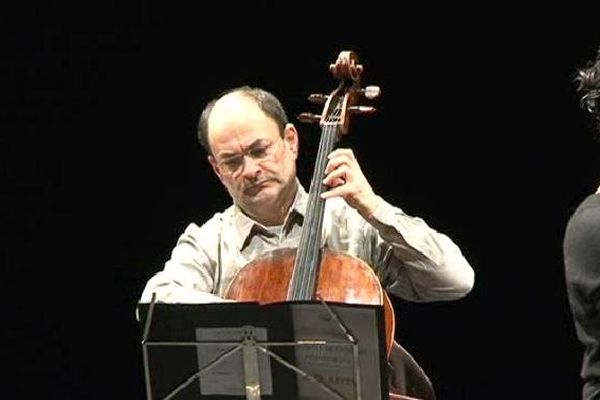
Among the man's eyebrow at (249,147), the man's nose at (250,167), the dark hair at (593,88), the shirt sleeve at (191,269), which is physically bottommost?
the shirt sleeve at (191,269)

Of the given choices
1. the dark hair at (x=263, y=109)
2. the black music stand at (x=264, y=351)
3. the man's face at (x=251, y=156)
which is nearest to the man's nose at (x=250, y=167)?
the man's face at (x=251, y=156)

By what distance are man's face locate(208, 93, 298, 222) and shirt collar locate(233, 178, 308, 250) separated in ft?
0.07

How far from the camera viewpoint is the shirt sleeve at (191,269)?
9.55 feet

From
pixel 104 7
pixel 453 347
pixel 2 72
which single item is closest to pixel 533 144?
pixel 453 347

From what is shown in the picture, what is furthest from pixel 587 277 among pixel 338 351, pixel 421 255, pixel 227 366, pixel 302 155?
pixel 302 155

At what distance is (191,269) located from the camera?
299 centimetres

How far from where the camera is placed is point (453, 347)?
3.87m

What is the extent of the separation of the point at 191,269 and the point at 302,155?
1.04 metres

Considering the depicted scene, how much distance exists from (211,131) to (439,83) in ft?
3.35

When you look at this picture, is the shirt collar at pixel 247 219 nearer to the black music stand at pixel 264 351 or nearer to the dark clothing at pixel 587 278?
the black music stand at pixel 264 351

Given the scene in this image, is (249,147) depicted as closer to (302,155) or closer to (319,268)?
(319,268)

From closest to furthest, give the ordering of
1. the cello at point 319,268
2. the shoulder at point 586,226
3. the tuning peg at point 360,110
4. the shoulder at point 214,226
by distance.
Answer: the shoulder at point 586,226 → the cello at point 319,268 → the tuning peg at point 360,110 → the shoulder at point 214,226

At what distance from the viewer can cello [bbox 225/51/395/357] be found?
2.65m

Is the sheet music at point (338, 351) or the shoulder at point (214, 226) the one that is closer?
the sheet music at point (338, 351)
